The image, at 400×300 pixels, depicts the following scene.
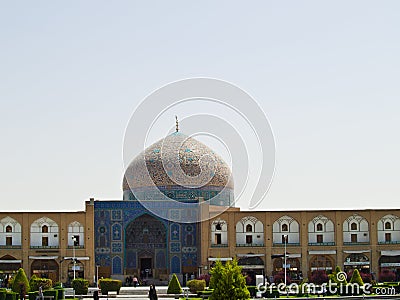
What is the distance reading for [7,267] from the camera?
1779 inches

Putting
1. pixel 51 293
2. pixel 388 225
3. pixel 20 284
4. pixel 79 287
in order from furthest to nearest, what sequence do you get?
1. pixel 388 225
2. pixel 79 287
3. pixel 20 284
4. pixel 51 293

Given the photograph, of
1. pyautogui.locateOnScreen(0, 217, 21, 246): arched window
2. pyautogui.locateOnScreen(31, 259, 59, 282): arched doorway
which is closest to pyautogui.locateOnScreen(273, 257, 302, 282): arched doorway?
pyautogui.locateOnScreen(31, 259, 59, 282): arched doorway

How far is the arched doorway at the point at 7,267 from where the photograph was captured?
147 feet

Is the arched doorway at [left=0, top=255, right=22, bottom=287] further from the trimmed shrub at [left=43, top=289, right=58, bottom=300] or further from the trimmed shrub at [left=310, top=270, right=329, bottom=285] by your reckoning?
the trimmed shrub at [left=310, top=270, right=329, bottom=285]

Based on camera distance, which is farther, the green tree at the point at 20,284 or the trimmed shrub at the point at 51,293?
the green tree at the point at 20,284

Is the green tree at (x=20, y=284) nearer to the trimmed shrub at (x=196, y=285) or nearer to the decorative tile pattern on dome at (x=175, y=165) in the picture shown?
the trimmed shrub at (x=196, y=285)

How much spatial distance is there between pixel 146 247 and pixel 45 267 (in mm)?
5072

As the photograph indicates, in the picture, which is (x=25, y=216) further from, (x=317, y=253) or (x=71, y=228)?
(x=317, y=253)

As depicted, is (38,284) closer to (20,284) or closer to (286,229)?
(20,284)

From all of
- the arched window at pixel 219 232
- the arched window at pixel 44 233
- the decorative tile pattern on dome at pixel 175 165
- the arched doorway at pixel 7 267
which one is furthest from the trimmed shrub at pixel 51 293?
the decorative tile pattern on dome at pixel 175 165

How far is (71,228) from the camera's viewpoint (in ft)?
149

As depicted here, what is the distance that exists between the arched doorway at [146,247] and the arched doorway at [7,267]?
5.41 meters

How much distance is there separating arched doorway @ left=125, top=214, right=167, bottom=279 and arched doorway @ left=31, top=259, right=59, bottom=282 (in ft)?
11.4
